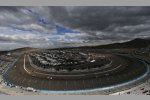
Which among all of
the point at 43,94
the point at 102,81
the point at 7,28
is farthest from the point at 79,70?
the point at 7,28

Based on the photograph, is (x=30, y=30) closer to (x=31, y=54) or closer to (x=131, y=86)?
(x=31, y=54)

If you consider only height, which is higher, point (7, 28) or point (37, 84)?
point (7, 28)

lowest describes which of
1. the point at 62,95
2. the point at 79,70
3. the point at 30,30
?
the point at 62,95

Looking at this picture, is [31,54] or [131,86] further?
[31,54]

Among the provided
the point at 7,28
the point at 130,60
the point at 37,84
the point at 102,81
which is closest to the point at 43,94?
the point at 37,84

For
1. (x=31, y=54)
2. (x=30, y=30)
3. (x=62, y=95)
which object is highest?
(x=30, y=30)

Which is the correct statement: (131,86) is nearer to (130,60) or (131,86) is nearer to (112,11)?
(130,60)
